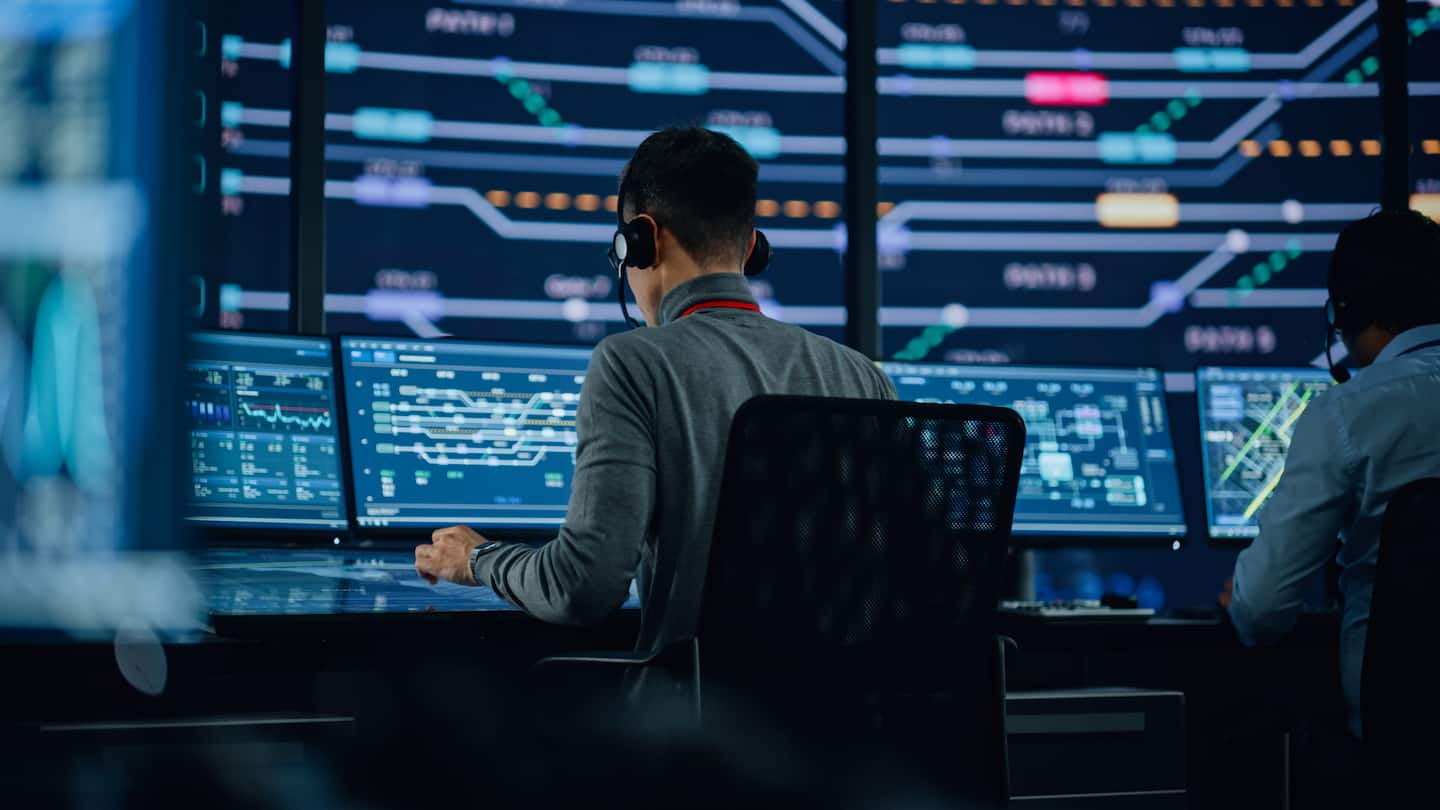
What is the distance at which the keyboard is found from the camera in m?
2.31

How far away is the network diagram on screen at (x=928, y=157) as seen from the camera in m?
5.40

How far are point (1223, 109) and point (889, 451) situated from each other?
182 inches

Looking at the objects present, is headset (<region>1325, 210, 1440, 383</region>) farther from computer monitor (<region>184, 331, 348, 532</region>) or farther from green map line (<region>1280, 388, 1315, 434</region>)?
computer monitor (<region>184, 331, 348, 532</region>)

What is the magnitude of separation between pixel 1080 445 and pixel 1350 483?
2.90ft

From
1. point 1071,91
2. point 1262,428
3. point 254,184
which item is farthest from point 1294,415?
point 254,184

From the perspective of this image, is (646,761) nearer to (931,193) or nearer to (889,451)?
(889,451)

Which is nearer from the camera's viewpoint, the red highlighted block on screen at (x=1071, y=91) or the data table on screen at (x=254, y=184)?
the data table on screen at (x=254, y=184)

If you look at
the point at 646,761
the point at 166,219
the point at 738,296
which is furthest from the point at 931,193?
the point at 166,219

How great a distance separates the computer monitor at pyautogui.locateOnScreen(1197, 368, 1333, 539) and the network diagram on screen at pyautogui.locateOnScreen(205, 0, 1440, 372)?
2.42 m

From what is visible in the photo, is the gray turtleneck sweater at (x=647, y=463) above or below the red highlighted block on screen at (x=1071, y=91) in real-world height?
below

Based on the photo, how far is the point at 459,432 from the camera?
2469 millimetres

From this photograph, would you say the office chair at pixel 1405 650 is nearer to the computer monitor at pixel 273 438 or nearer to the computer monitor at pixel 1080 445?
the computer monitor at pixel 1080 445

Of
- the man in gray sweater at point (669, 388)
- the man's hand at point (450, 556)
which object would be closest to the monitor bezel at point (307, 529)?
the man's hand at point (450, 556)

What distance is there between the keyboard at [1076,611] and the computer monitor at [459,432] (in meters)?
0.83
